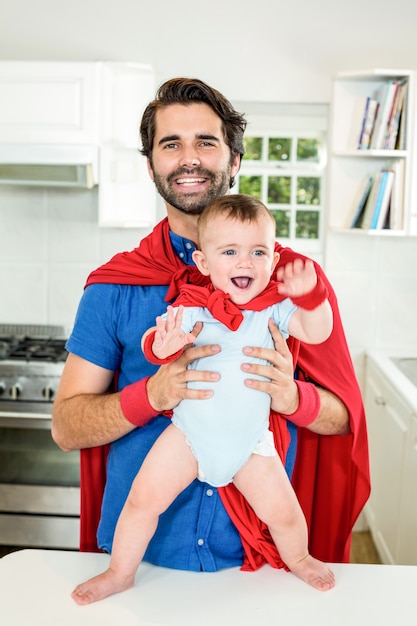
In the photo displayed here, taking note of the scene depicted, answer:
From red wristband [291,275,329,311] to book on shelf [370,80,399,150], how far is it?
2.16 m

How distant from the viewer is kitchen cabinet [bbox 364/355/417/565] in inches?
106

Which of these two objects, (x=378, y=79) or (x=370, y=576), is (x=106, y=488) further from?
(x=378, y=79)

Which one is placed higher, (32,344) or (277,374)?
(277,374)

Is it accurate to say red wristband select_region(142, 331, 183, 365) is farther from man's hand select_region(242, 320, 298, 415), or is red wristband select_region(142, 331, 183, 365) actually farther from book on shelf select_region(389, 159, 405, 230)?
book on shelf select_region(389, 159, 405, 230)

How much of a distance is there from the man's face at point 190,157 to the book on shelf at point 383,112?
1792 millimetres

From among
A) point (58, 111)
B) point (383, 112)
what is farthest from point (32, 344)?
point (383, 112)

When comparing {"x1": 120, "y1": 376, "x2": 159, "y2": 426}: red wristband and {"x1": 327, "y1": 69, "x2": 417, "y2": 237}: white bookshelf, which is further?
{"x1": 327, "y1": 69, "x2": 417, "y2": 237}: white bookshelf

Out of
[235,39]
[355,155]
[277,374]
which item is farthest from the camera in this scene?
[235,39]

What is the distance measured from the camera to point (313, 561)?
1.37 metres

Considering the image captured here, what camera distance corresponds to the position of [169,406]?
4.49 feet

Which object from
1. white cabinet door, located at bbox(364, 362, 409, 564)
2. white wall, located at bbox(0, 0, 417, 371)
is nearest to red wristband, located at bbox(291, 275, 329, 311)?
white cabinet door, located at bbox(364, 362, 409, 564)

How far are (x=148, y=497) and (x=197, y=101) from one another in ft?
2.89

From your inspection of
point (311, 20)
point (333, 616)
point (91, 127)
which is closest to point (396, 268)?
point (311, 20)

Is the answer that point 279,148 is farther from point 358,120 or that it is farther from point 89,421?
point 89,421
